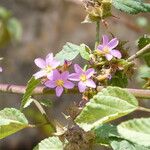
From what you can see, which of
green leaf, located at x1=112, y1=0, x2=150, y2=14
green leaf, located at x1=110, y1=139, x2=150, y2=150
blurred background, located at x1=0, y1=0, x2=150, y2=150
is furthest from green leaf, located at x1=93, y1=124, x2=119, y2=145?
blurred background, located at x1=0, y1=0, x2=150, y2=150

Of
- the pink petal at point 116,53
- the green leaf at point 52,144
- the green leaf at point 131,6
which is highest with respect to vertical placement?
the green leaf at point 131,6

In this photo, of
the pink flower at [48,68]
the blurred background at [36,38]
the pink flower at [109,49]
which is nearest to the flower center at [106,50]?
the pink flower at [109,49]

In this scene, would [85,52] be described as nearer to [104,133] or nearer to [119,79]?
[119,79]

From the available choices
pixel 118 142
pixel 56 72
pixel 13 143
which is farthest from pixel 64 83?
pixel 13 143

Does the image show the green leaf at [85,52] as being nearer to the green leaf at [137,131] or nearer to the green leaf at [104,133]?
the green leaf at [104,133]

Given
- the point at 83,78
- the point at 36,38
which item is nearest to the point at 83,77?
the point at 83,78

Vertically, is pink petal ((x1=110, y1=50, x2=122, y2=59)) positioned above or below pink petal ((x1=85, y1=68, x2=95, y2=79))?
above

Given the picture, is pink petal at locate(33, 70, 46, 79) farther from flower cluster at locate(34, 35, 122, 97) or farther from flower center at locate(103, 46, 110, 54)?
flower center at locate(103, 46, 110, 54)
